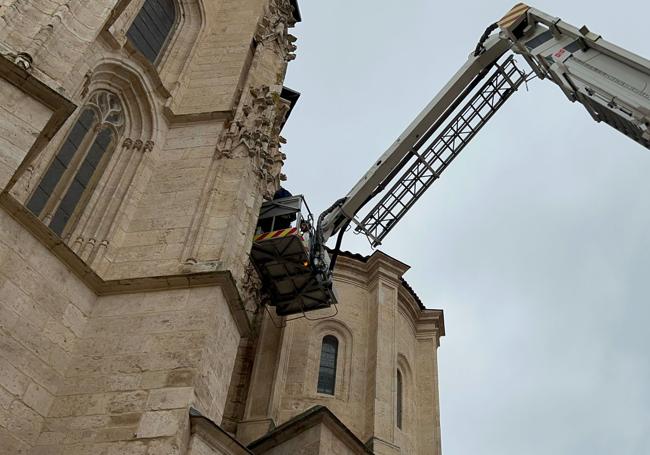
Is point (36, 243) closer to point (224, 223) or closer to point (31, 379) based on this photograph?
point (31, 379)

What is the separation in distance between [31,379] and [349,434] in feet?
15.4

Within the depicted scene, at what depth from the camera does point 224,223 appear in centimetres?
995

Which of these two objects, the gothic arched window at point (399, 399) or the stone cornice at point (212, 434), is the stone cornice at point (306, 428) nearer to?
the stone cornice at point (212, 434)

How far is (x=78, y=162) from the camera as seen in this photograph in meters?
10.3

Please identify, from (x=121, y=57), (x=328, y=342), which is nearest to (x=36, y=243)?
(x=121, y=57)

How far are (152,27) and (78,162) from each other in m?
4.38

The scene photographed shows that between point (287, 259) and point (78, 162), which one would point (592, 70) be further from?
point (78, 162)

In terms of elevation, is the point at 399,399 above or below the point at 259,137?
below

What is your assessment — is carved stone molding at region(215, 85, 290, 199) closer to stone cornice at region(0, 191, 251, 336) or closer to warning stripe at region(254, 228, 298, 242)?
warning stripe at region(254, 228, 298, 242)

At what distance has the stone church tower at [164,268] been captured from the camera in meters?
7.61

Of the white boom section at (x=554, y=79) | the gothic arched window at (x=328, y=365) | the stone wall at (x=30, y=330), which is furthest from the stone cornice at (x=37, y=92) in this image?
the gothic arched window at (x=328, y=365)

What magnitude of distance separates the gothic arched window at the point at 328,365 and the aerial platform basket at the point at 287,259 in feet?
3.48

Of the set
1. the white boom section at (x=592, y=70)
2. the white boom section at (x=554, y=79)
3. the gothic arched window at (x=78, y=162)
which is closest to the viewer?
the white boom section at (x=592, y=70)


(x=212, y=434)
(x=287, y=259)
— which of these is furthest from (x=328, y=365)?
(x=212, y=434)
